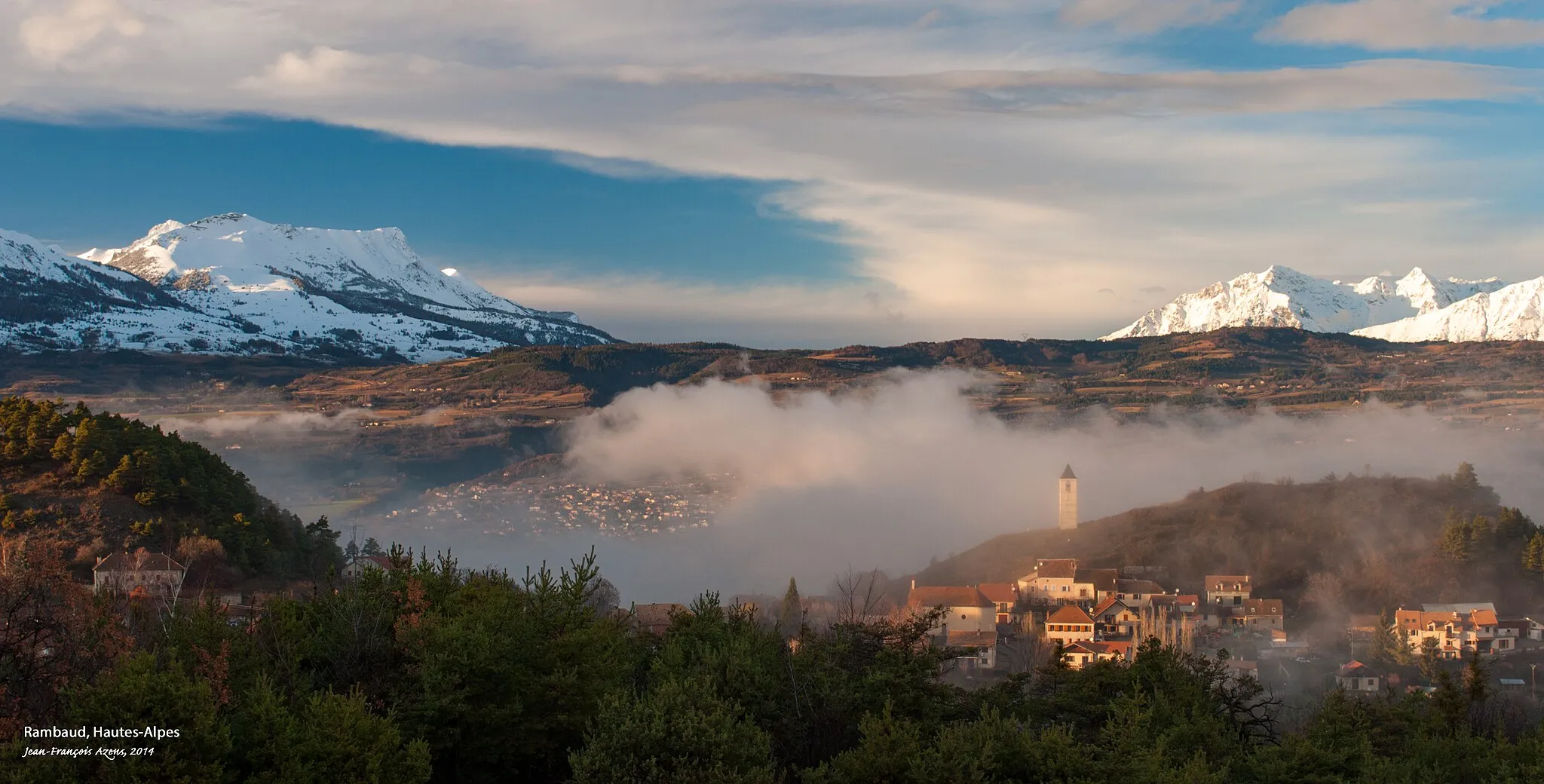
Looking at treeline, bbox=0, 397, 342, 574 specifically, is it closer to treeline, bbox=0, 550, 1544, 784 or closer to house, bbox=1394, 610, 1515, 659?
treeline, bbox=0, 550, 1544, 784

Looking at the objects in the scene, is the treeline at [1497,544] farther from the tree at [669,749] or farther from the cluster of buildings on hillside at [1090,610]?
the tree at [669,749]

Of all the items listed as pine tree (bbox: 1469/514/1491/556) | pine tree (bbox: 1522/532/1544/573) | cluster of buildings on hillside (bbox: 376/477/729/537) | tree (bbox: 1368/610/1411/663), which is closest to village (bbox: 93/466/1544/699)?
tree (bbox: 1368/610/1411/663)

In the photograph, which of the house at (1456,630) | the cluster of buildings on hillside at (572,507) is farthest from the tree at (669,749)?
the cluster of buildings on hillside at (572,507)

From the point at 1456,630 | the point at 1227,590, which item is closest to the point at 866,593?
the point at 1227,590

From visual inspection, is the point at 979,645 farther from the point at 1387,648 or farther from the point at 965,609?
the point at 1387,648

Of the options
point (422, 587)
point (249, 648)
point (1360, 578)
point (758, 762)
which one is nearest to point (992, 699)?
point (758, 762)

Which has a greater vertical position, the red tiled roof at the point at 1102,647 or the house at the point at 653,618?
the house at the point at 653,618
